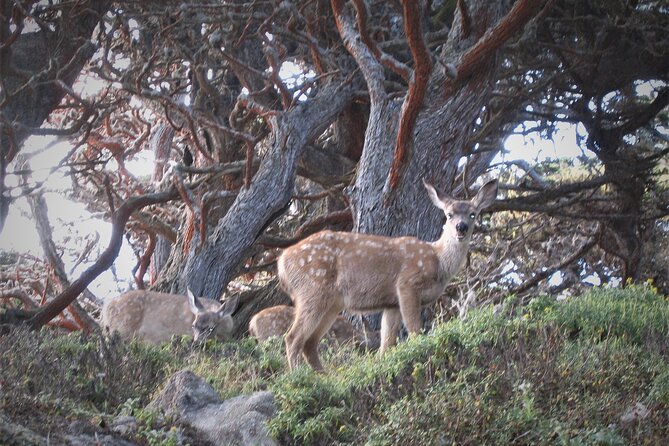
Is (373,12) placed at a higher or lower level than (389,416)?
higher

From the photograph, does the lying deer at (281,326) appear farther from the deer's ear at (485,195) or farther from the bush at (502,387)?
the bush at (502,387)

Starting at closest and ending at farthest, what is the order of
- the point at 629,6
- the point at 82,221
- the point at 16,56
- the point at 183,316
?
the point at 183,316
the point at 16,56
the point at 629,6
the point at 82,221

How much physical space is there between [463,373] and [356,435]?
833mm

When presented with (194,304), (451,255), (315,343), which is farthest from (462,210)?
(194,304)

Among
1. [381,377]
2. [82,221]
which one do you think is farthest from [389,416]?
[82,221]

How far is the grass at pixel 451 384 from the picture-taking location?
6.41m

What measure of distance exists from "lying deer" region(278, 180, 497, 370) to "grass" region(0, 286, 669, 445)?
49.9 inches

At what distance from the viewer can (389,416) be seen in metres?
6.59

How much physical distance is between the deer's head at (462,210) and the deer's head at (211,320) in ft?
10.2

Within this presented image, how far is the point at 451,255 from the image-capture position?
10867mm

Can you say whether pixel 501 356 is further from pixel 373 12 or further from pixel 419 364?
pixel 373 12

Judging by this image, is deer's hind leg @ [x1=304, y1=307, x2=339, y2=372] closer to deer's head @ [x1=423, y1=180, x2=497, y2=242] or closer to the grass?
the grass

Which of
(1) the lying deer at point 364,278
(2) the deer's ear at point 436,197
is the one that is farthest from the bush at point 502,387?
(2) the deer's ear at point 436,197

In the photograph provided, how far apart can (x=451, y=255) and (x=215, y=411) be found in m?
4.35
